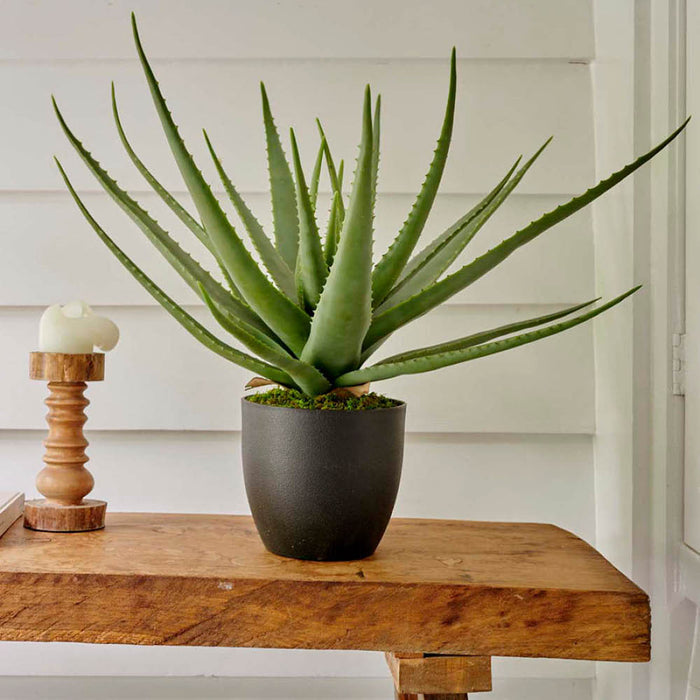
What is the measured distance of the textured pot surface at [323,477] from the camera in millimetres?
843

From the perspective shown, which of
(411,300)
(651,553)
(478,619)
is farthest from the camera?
(651,553)

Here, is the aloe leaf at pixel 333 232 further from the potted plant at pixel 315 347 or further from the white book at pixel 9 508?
the white book at pixel 9 508

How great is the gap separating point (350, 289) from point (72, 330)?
14.6 inches

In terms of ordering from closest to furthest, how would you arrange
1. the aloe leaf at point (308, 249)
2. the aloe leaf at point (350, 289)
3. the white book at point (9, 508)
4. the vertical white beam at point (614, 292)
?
the aloe leaf at point (350, 289)
the aloe leaf at point (308, 249)
the white book at point (9, 508)
the vertical white beam at point (614, 292)

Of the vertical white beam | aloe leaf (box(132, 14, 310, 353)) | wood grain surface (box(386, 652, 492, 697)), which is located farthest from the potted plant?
the vertical white beam

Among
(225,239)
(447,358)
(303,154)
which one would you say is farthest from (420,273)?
(303,154)

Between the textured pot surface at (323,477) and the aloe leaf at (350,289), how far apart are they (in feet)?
0.21

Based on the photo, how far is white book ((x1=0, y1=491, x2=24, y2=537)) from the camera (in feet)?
3.06

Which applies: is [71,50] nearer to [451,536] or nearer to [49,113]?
[49,113]

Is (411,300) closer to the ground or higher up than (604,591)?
higher up

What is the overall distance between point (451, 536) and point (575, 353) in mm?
352

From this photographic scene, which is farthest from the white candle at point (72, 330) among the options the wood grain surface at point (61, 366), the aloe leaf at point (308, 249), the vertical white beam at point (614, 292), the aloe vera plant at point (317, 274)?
the vertical white beam at point (614, 292)

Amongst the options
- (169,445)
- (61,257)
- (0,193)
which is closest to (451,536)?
(169,445)

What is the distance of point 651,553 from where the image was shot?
1.09m
